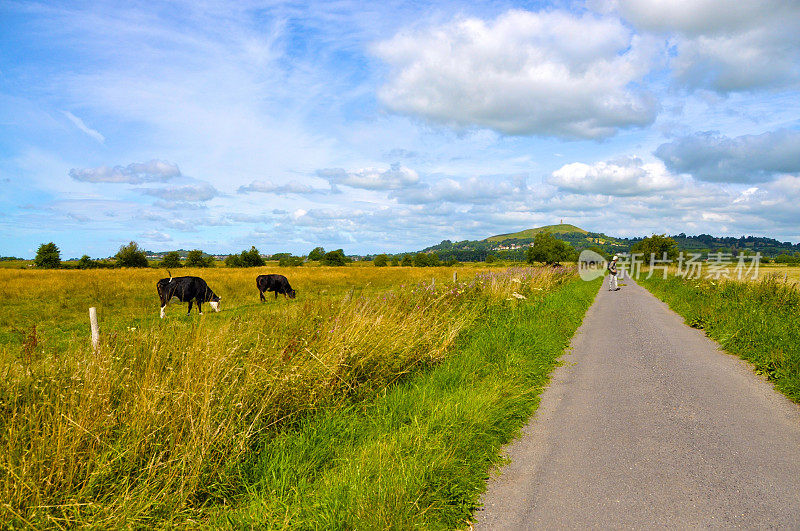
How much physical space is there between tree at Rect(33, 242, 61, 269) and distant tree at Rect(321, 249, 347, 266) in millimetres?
51929

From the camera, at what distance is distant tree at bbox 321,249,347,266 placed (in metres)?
96.1

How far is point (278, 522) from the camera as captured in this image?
10.3 ft

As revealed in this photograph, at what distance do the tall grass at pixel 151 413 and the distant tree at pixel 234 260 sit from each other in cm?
8546

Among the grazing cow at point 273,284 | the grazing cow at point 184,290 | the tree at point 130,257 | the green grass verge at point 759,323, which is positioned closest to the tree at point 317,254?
the tree at point 130,257

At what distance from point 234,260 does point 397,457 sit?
8953 cm

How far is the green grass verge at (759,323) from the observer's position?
7297mm

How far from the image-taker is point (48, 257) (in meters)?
80.8

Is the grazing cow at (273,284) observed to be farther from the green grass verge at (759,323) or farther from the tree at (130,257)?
the tree at (130,257)

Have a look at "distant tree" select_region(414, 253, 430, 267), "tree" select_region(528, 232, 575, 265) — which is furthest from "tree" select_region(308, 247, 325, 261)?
"tree" select_region(528, 232, 575, 265)

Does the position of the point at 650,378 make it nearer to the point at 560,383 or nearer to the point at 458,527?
the point at 560,383

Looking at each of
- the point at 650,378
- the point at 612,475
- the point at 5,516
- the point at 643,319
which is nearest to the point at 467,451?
the point at 612,475

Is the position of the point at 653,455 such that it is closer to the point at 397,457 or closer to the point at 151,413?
the point at 397,457

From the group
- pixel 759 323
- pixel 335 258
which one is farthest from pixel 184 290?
pixel 335 258

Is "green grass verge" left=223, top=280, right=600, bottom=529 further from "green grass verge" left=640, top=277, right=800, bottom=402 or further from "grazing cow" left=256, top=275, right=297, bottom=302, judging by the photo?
"grazing cow" left=256, top=275, right=297, bottom=302
